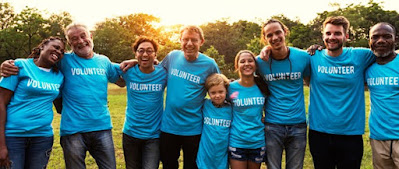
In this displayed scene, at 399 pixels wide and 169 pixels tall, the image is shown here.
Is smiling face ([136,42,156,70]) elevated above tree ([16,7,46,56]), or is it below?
below

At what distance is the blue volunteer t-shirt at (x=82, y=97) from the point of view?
4055 millimetres

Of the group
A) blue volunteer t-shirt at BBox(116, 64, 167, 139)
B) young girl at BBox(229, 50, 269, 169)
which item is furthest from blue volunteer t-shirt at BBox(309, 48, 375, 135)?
blue volunteer t-shirt at BBox(116, 64, 167, 139)

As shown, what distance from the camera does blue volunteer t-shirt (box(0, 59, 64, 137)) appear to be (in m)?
3.68

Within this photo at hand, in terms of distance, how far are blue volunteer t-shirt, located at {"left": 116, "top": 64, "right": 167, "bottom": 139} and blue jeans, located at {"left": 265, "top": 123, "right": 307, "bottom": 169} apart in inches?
61.4

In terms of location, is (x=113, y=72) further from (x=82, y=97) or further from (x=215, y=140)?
(x=215, y=140)

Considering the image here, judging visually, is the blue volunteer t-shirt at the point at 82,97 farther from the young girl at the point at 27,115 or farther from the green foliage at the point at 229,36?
the green foliage at the point at 229,36

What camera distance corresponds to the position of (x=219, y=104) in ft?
14.3

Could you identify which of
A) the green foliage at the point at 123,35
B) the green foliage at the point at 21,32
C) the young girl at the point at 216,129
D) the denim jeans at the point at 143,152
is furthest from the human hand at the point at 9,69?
the green foliage at the point at 21,32

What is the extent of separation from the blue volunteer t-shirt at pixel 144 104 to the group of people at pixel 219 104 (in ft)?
0.05

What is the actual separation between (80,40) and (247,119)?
243 centimetres

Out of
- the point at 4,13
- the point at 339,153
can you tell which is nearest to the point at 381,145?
the point at 339,153

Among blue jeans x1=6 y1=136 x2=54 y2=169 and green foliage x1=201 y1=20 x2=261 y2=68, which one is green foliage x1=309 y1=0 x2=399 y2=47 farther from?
blue jeans x1=6 y1=136 x2=54 y2=169

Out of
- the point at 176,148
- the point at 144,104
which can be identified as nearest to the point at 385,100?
the point at 176,148

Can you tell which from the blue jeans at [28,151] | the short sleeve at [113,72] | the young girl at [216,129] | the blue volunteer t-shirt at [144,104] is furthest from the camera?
the short sleeve at [113,72]
